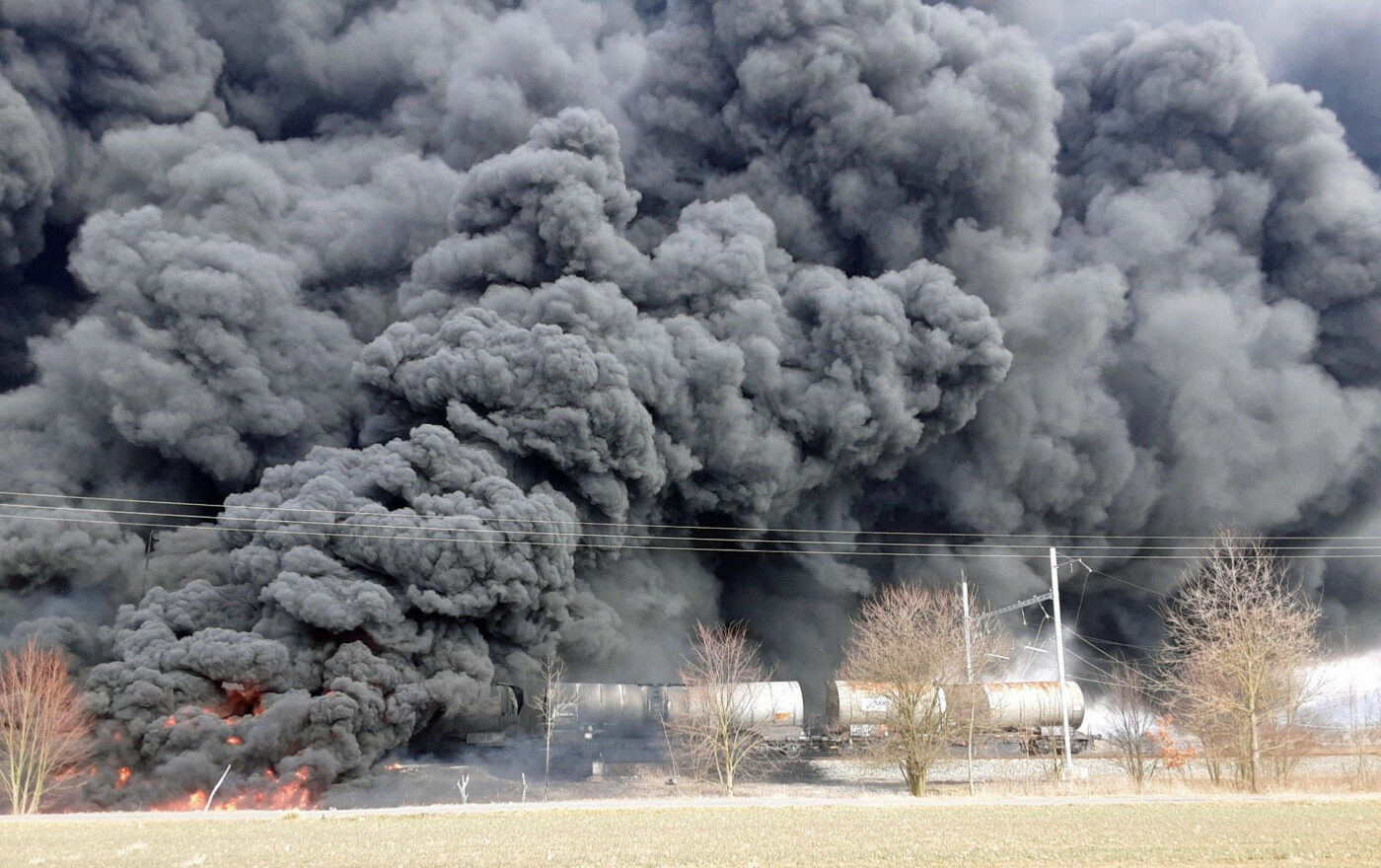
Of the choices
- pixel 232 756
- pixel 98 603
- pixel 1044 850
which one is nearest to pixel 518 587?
pixel 232 756

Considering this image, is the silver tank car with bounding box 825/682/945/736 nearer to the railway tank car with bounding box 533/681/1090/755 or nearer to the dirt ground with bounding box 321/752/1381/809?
the railway tank car with bounding box 533/681/1090/755

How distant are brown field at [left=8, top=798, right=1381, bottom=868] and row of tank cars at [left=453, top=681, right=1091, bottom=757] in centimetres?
1189

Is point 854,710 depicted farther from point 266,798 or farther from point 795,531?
point 266,798

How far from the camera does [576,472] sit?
4562cm

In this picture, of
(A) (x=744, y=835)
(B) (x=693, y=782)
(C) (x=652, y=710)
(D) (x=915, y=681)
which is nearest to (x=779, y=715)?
(C) (x=652, y=710)

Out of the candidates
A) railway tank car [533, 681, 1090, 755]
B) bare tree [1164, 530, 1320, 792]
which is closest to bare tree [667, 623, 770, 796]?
railway tank car [533, 681, 1090, 755]

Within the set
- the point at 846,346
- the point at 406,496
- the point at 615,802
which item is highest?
the point at 846,346

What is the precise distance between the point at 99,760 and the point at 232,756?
14.6 feet

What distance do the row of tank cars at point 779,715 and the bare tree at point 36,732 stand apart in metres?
12.7

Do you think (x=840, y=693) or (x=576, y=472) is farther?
(x=840, y=693)

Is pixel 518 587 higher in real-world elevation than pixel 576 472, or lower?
lower

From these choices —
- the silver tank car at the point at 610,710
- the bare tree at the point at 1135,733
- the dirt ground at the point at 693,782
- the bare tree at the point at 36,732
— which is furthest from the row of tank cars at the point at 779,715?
the bare tree at the point at 36,732

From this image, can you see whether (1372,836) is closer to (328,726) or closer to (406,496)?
(328,726)

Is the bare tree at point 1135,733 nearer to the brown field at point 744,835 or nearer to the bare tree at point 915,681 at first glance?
the bare tree at point 915,681
